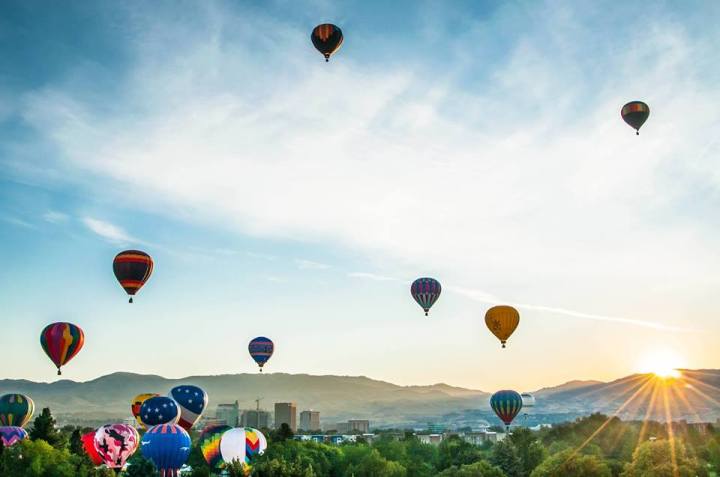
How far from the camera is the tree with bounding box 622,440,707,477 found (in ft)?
190

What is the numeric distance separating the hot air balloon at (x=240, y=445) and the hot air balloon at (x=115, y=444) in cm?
872

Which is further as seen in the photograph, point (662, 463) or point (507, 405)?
point (507, 405)

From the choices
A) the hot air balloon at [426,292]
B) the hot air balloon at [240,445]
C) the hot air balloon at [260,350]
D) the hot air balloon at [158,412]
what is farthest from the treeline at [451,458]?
the hot air balloon at [426,292]

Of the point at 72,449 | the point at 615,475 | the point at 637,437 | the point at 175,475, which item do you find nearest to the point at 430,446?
the point at 637,437

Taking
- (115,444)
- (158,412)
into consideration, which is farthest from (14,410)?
(115,444)

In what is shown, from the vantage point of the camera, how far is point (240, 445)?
6781 cm

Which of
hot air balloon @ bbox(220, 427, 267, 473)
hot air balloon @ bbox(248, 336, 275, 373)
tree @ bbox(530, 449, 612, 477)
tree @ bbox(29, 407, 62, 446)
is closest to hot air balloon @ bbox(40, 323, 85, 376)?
tree @ bbox(29, 407, 62, 446)

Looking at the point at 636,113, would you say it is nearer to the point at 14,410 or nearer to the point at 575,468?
the point at 575,468

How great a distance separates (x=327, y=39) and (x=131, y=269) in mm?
25471

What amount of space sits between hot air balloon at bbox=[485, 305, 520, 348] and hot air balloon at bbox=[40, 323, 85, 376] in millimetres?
40236

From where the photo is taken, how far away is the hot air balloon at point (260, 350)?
307 feet

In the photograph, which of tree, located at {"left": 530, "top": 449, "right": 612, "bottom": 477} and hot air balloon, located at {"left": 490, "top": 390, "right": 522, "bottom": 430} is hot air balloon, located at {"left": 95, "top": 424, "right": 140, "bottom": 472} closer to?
tree, located at {"left": 530, "top": 449, "right": 612, "bottom": 477}

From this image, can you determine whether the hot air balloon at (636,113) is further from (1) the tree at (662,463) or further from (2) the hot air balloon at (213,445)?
(2) the hot air balloon at (213,445)

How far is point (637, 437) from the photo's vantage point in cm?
10619
